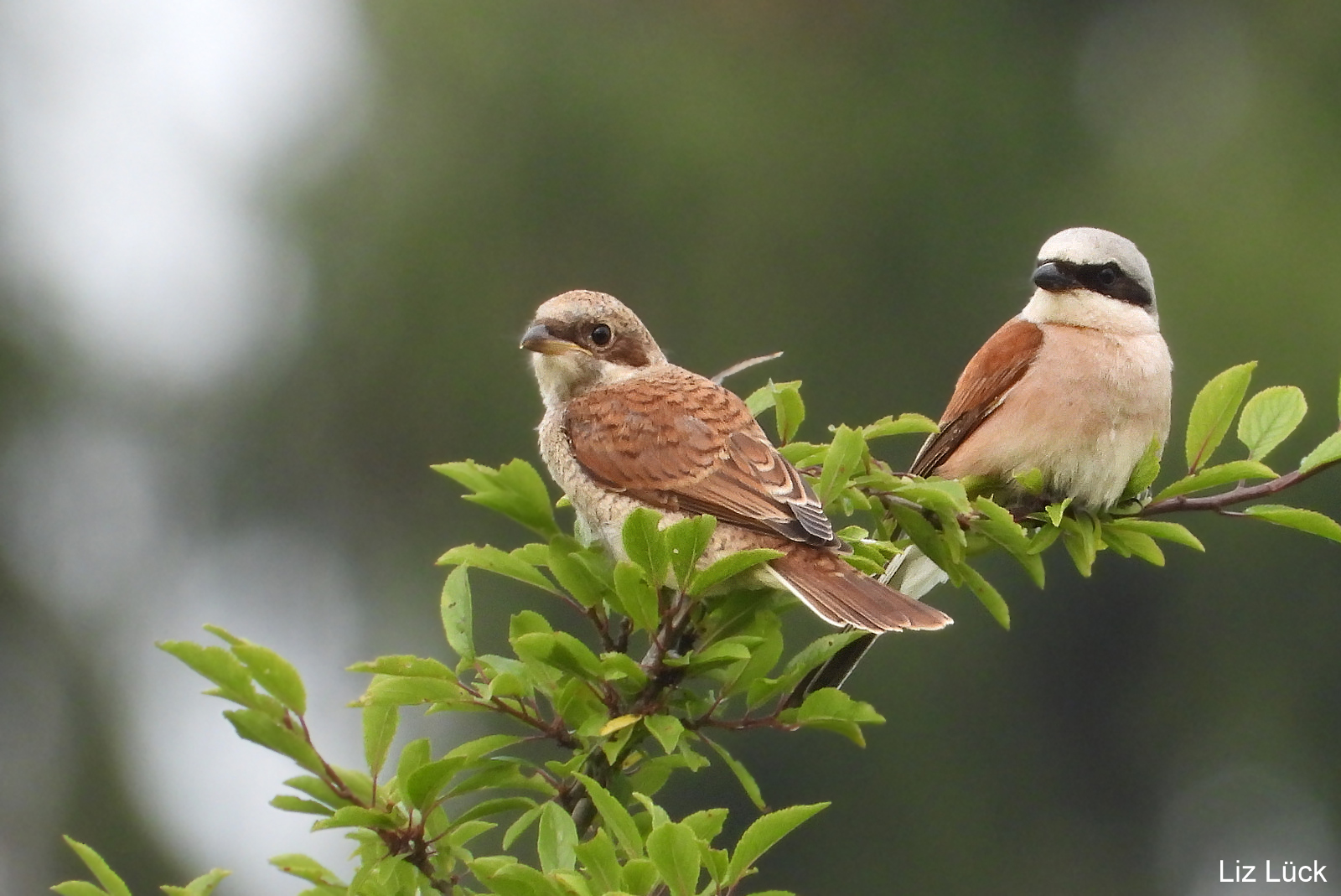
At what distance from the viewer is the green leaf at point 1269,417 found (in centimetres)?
314

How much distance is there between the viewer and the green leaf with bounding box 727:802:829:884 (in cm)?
258

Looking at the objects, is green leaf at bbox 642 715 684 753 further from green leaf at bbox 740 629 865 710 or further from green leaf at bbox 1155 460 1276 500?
green leaf at bbox 1155 460 1276 500

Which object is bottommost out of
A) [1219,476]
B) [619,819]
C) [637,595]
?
[619,819]

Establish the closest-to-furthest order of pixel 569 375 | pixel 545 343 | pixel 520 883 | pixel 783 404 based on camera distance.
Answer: pixel 520 883
pixel 783 404
pixel 545 343
pixel 569 375

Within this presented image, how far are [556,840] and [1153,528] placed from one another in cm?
127

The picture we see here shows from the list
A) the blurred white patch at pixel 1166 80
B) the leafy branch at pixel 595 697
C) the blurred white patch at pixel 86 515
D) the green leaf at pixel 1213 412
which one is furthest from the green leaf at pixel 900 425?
the blurred white patch at pixel 1166 80

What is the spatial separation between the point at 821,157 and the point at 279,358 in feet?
39.9

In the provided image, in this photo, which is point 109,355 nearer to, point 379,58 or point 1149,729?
point 379,58

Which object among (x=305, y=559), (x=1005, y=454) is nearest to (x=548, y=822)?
Result: (x=1005, y=454)

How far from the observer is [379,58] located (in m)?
38.3

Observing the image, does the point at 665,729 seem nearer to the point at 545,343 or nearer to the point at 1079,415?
the point at 545,343

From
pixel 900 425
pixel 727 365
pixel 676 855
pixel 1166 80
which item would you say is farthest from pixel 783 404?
pixel 1166 80

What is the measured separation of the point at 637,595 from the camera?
2.65 metres

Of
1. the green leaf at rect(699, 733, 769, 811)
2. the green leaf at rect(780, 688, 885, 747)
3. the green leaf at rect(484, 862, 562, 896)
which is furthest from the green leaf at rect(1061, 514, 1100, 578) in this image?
the green leaf at rect(484, 862, 562, 896)
